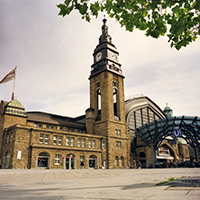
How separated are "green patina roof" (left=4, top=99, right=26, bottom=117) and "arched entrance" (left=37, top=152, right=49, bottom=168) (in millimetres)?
10468

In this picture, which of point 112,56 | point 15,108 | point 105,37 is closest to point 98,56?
point 112,56

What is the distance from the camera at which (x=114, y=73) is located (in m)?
51.9

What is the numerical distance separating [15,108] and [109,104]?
20853 millimetres

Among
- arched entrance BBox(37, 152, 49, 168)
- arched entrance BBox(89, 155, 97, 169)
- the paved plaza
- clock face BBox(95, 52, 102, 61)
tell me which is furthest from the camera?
clock face BBox(95, 52, 102, 61)

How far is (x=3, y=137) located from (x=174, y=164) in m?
34.2

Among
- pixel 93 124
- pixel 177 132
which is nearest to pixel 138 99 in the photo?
pixel 93 124

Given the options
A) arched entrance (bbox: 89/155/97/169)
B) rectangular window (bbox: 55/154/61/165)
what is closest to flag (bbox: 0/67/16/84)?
rectangular window (bbox: 55/154/61/165)

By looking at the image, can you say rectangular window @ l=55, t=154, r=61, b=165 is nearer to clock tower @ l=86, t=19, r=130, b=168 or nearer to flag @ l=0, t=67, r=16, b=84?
clock tower @ l=86, t=19, r=130, b=168

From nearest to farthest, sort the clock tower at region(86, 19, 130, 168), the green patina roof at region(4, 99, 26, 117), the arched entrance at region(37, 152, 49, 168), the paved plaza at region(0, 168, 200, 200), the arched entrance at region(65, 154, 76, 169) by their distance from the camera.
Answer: the paved plaza at region(0, 168, 200, 200)
the arched entrance at region(37, 152, 49, 168)
the arched entrance at region(65, 154, 76, 169)
the green patina roof at region(4, 99, 26, 117)
the clock tower at region(86, 19, 130, 168)

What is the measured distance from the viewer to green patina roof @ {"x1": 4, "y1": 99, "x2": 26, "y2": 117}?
39.3 meters

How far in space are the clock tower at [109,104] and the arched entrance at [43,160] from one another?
13.4m

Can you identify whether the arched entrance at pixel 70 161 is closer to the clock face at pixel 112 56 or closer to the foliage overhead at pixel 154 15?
the clock face at pixel 112 56

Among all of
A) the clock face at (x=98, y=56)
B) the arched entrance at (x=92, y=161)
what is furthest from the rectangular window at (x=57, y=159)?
the clock face at (x=98, y=56)

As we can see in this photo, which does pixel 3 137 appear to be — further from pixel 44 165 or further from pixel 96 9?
pixel 96 9
